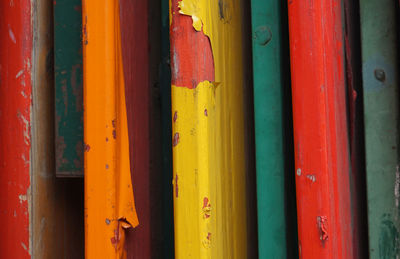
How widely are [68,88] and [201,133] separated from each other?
199mm

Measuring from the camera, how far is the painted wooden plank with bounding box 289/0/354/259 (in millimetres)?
382

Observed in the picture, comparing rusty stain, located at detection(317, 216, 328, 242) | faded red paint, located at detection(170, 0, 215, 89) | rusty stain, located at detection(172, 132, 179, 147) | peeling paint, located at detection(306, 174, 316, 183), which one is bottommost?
rusty stain, located at detection(317, 216, 328, 242)

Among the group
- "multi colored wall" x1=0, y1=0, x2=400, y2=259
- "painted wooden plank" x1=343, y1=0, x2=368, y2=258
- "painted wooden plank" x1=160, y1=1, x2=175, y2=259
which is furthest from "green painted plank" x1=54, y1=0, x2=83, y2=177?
"painted wooden plank" x1=343, y1=0, x2=368, y2=258

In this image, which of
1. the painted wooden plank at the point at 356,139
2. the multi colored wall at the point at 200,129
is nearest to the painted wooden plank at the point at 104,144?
the multi colored wall at the point at 200,129

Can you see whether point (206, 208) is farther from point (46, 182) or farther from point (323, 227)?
point (46, 182)

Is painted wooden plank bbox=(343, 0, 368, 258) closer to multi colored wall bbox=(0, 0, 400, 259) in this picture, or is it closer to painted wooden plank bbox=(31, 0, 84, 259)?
multi colored wall bbox=(0, 0, 400, 259)

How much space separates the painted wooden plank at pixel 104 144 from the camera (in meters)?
0.42

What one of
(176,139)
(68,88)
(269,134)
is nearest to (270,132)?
(269,134)

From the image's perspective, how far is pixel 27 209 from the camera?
1.53ft

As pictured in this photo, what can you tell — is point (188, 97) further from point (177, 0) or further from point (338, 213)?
point (338, 213)

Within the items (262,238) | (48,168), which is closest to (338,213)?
(262,238)

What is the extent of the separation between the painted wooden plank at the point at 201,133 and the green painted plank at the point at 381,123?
0.17 meters

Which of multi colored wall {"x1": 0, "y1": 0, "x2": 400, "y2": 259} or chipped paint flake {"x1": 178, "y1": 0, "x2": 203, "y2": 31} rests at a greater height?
chipped paint flake {"x1": 178, "y1": 0, "x2": 203, "y2": 31}

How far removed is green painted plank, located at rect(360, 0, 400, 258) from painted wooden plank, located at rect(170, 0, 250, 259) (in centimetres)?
17
